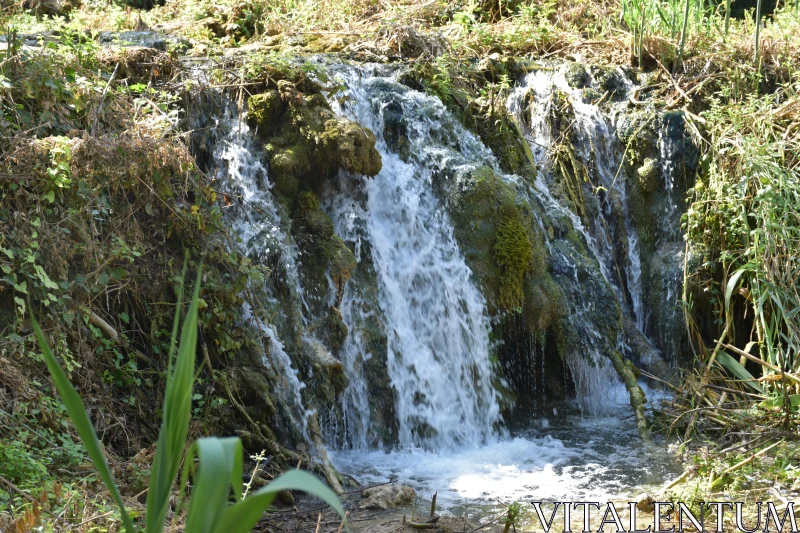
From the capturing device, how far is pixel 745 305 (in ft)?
20.2

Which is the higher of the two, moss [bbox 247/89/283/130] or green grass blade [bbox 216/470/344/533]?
moss [bbox 247/89/283/130]

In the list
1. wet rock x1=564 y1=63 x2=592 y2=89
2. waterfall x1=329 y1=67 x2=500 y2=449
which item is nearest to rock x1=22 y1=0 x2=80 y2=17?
waterfall x1=329 y1=67 x2=500 y2=449

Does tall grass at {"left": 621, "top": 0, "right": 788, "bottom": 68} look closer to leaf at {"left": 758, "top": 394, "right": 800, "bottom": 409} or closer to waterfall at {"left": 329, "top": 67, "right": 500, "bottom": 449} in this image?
waterfall at {"left": 329, "top": 67, "right": 500, "bottom": 449}

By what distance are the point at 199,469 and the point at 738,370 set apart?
15.7ft

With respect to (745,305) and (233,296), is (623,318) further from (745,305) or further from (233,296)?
(233,296)

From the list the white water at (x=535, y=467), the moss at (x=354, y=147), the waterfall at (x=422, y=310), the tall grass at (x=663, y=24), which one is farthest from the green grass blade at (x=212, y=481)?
the tall grass at (x=663, y=24)

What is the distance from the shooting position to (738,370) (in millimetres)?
5371

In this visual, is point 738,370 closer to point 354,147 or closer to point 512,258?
point 512,258

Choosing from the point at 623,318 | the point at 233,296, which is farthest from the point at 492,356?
the point at 233,296

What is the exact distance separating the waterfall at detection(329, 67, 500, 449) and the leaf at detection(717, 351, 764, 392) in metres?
1.67

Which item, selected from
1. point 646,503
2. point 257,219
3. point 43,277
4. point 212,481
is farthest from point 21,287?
point 646,503

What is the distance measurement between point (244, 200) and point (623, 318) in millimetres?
3428

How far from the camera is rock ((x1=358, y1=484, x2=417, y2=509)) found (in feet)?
13.2

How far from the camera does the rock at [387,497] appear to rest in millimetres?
4023
